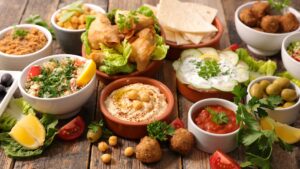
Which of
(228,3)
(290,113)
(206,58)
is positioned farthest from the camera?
(228,3)

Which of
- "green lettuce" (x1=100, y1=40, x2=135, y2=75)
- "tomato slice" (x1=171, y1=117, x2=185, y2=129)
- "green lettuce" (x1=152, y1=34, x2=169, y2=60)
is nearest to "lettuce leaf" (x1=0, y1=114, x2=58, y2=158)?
"green lettuce" (x1=100, y1=40, x2=135, y2=75)

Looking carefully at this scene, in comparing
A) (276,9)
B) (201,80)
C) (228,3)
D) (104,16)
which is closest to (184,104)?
(201,80)

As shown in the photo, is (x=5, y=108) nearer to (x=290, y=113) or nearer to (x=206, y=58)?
(x=206, y=58)

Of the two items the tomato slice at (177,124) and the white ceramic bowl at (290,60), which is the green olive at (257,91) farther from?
the tomato slice at (177,124)

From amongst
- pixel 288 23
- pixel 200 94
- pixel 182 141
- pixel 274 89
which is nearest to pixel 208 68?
pixel 200 94

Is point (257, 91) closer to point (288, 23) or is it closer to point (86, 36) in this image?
point (288, 23)
